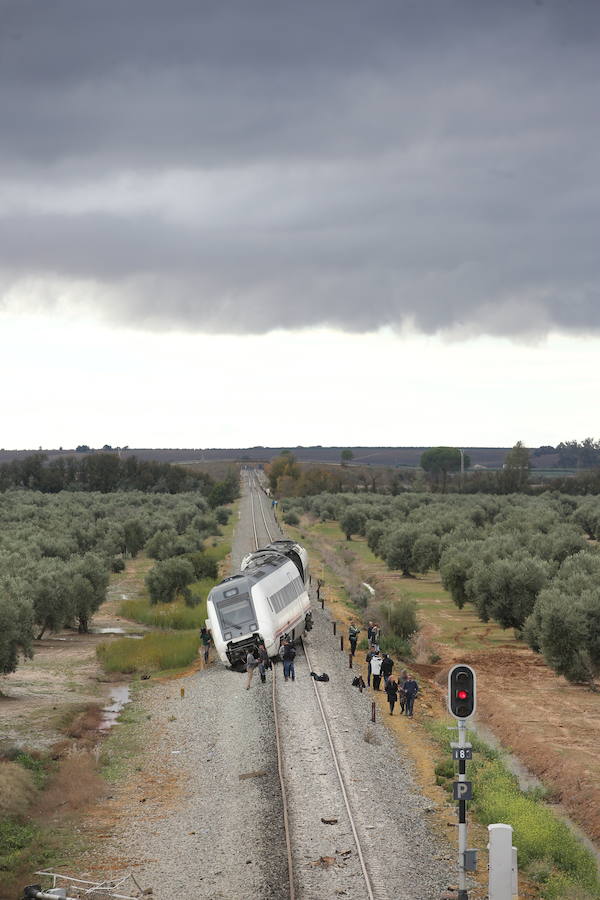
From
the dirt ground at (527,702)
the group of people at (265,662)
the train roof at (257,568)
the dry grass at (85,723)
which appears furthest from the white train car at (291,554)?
the dry grass at (85,723)

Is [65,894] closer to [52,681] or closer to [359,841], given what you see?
[359,841]

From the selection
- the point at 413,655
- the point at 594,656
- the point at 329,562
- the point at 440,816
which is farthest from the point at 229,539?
the point at 440,816

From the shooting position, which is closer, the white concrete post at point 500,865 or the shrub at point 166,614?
the white concrete post at point 500,865

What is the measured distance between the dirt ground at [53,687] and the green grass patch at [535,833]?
504 inches

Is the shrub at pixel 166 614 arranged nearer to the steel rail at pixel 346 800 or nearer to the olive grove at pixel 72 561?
the olive grove at pixel 72 561

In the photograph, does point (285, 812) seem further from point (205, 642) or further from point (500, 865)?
point (205, 642)

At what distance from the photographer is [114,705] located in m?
34.2

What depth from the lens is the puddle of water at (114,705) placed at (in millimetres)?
30950

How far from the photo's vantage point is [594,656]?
37344mm

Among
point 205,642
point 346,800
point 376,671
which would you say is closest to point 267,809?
point 346,800

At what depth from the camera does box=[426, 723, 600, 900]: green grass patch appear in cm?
1748

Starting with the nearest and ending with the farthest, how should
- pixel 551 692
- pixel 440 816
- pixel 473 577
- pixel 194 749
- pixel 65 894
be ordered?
pixel 65 894, pixel 440 816, pixel 194 749, pixel 551 692, pixel 473 577

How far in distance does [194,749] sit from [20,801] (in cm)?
Result: 597

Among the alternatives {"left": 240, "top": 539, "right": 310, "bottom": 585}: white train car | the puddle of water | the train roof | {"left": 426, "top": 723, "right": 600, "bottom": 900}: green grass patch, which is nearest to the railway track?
{"left": 426, "top": 723, "right": 600, "bottom": 900}: green grass patch
